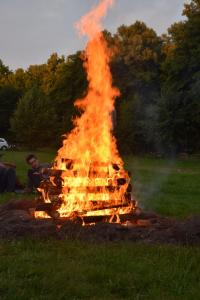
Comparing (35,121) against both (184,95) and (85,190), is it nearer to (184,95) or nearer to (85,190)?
(184,95)

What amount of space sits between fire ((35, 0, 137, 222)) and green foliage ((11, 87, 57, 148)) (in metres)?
46.9

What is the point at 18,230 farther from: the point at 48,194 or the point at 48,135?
the point at 48,135

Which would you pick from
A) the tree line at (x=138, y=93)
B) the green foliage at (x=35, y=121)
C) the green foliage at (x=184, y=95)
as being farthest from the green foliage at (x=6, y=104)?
the green foliage at (x=184, y=95)

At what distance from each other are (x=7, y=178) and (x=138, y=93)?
41.1m

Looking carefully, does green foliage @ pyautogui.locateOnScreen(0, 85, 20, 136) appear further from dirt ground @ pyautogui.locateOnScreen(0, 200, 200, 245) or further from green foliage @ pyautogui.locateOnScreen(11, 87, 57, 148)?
dirt ground @ pyautogui.locateOnScreen(0, 200, 200, 245)

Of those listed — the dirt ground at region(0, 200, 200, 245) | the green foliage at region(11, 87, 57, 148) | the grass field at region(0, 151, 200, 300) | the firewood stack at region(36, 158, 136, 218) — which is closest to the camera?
the grass field at region(0, 151, 200, 300)

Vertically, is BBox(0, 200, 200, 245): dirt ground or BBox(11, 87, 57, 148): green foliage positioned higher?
BBox(11, 87, 57, 148): green foliage

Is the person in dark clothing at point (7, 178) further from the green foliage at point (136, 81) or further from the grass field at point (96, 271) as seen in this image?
the green foliage at point (136, 81)

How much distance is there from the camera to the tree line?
37656 millimetres

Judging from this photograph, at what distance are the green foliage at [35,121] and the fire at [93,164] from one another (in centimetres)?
4690

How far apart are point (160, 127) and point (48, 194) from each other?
2869cm

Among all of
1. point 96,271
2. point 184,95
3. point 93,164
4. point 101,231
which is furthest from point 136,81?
point 96,271

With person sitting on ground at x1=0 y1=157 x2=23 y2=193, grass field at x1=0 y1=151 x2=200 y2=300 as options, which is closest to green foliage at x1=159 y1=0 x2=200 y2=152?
person sitting on ground at x1=0 y1=157 x2=23 y2=193

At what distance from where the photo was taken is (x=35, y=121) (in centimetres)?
5712
